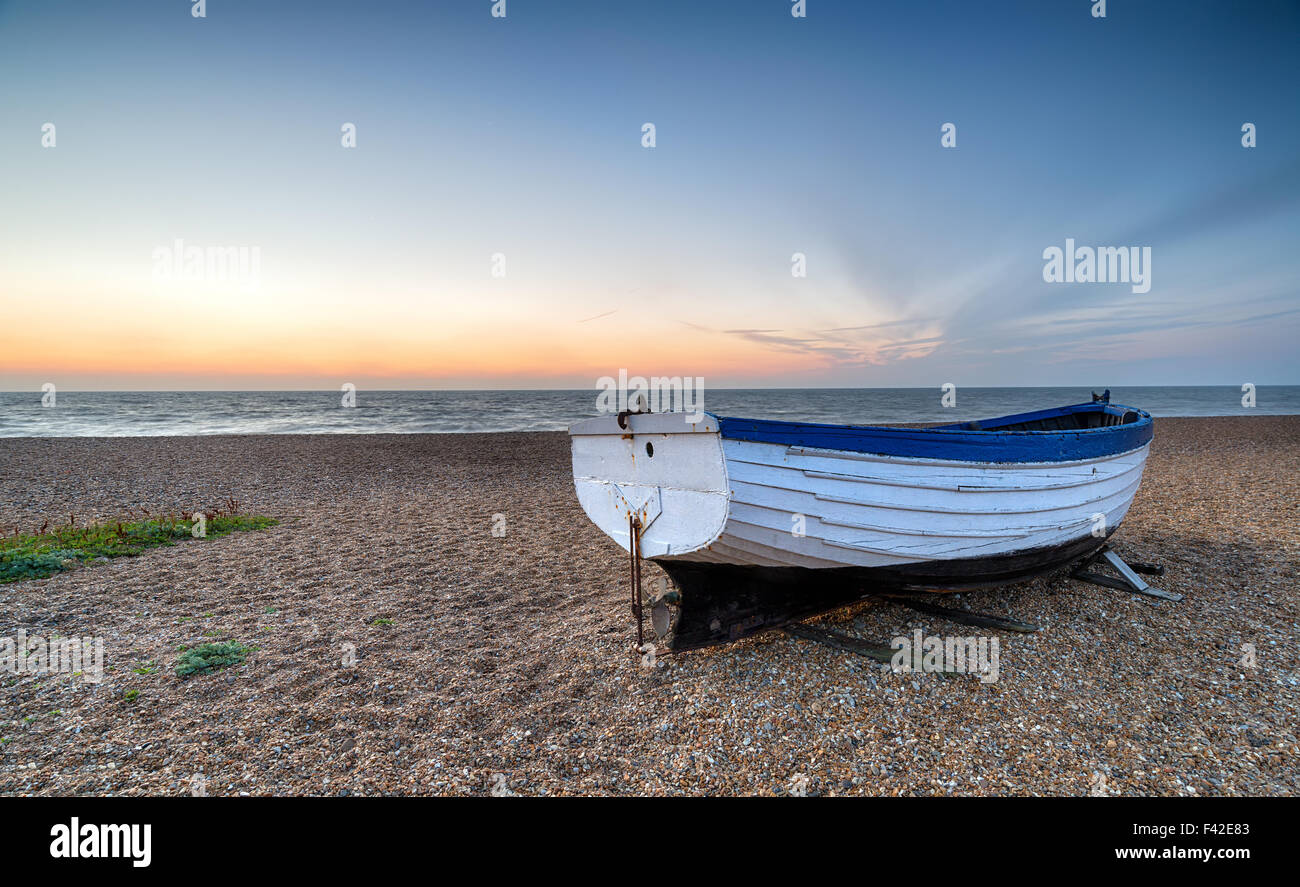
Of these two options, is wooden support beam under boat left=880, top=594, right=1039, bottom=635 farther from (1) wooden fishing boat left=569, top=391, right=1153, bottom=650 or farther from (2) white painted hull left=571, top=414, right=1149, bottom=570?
(2) white painted hull left=571, top=414, right=1149, bottom=570

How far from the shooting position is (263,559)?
820cm

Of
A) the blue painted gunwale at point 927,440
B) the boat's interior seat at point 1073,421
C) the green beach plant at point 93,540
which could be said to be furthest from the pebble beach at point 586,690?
the boat's interior seat at point 1073,421

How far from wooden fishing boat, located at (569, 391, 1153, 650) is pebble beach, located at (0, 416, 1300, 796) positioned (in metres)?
0.60

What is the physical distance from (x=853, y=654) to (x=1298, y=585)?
6111 mm

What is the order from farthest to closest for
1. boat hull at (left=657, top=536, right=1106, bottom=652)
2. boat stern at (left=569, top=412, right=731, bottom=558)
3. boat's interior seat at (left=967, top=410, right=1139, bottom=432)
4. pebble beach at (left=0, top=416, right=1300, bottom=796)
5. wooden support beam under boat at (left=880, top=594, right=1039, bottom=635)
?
1. boat's interior seat at (left=967, top=410, right=1139, bottom=432)
2. wooden support beam under boat at (left=880, top=594, right=1039, bottom=635)
3. boat hull at (left=657, top=536, right=1106, bottom=652)
4. boat stern at (left=569, top=412, right=731, bottom=558)
5. pebble beach at (left=0, top=416, right=1300, bottom=796)

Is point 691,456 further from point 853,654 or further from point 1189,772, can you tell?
point 1189,772

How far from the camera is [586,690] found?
459 centimetres

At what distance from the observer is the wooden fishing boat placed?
4207 millimetres

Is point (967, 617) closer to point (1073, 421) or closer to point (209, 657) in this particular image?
point (1073, 421)

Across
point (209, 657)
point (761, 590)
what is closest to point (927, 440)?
point (761, 590)

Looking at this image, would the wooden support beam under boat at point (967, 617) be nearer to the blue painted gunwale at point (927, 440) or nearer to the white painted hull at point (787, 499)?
the white painted hull at point (787, 499)

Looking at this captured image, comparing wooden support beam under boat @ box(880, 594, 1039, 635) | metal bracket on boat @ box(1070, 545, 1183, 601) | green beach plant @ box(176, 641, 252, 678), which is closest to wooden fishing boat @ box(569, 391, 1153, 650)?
wooden support beam under boat @ box(880, 594, 1039, 635)

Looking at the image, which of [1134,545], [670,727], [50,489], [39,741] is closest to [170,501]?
[50,489]

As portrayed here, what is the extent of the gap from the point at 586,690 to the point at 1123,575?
6387 millimetres
